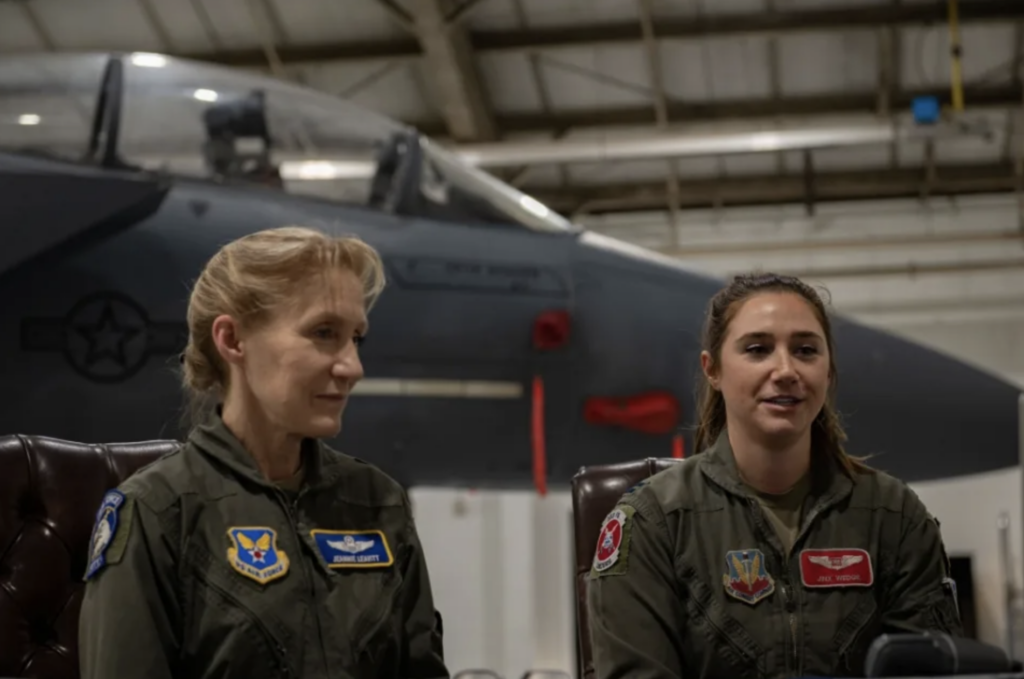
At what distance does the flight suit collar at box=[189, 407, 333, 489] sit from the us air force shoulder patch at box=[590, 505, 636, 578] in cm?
45

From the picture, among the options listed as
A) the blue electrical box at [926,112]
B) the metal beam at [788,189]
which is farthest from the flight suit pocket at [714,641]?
the metal beam at [788,189]

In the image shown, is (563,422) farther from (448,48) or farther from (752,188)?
(752,188)

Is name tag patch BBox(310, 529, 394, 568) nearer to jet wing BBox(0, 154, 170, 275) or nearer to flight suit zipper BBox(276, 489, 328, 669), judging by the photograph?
flight suit zipper BBox(276, 489, 328, 669)

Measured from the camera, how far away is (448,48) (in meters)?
7.89

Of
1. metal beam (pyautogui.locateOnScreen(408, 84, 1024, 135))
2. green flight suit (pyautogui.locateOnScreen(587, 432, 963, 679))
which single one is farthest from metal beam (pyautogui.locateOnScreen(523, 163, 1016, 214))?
green flight suit (pyautogui.locateOnScreen(587, 432, 963, 679))

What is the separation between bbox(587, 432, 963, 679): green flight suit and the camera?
5.70 ft

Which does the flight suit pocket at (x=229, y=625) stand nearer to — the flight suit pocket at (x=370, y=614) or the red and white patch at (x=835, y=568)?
the flight suit pocket at (x=370, y=614)

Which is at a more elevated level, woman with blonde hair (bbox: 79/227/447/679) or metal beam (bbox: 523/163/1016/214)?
metal beam (bbox: 523/163/1016/214)

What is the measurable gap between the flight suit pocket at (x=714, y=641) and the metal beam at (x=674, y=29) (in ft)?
20.8

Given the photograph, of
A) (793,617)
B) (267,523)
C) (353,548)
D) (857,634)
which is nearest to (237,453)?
(267,523)

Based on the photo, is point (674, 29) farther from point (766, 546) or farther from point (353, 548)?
point (353, 548)

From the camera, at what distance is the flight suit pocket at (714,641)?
1.74m

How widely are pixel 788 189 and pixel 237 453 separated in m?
8.75

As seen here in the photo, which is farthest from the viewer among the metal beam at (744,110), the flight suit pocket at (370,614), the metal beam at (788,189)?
the metal beam at (788,189)
